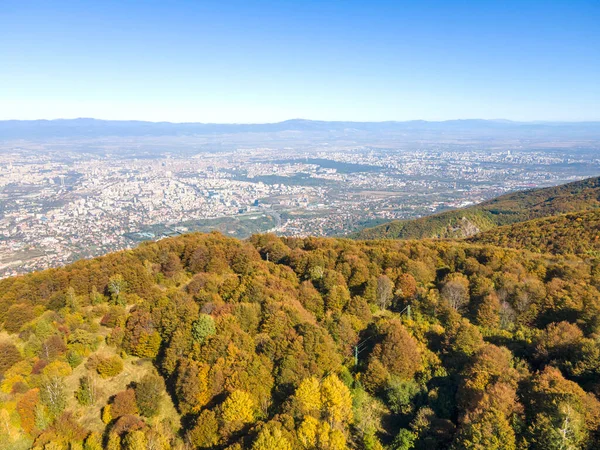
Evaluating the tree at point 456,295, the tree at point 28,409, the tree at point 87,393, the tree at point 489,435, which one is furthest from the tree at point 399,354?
the tree at point 28,409

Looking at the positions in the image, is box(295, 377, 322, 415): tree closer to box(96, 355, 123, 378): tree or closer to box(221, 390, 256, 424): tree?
box(221, 390, 256, 424): tree

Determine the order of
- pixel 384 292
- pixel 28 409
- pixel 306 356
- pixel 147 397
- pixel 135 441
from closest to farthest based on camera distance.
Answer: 1. pixel 135 441
2. pixel 28 409
3. pixel 147 397
4. pixel 306 356
5. pixel 384 292

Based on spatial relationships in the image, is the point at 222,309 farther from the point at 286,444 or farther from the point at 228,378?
the point at 286,444

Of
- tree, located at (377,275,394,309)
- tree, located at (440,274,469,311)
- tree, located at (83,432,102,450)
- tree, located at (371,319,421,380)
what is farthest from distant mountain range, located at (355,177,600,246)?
tree, located at (83,432,102,450)

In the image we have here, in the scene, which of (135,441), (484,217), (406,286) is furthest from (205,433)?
A: (484,217)

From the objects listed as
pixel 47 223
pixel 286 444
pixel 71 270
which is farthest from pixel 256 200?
pixel 286 444

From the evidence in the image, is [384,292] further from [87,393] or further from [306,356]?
[87,393]
